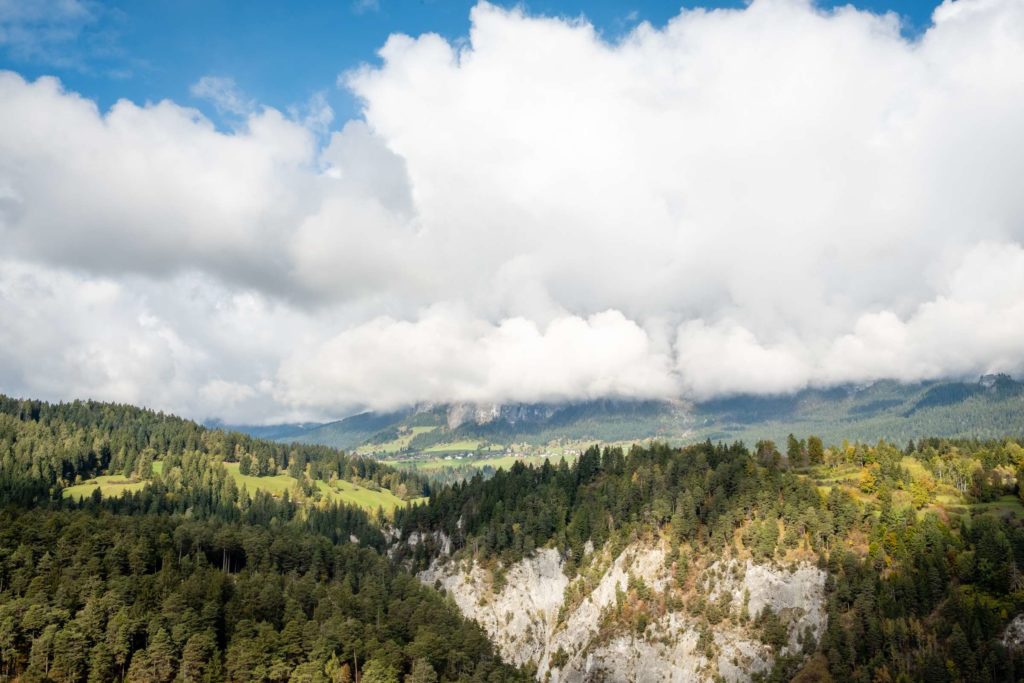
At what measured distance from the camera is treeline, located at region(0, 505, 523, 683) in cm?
10006

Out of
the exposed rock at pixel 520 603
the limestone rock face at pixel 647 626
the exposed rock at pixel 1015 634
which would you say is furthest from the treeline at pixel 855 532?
the exposed rock at pixel 520 603

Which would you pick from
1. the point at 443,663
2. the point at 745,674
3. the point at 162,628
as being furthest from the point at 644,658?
the point at 162,628

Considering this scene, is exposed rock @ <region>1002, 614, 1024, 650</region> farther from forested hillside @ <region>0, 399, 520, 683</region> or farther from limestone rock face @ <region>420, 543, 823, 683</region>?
forested hillside @ <region>0, 399, 520, 683</region>

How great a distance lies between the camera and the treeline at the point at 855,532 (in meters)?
115

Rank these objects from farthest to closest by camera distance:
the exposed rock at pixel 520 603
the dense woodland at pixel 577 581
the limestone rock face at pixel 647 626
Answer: the exposed rock at pixel 520 603, the limestone rock face at pixel 647 626, the dense woodland at pixel 577 581

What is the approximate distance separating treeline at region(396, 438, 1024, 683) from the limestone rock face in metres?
4.25

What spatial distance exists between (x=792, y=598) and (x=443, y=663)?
76.4 meters

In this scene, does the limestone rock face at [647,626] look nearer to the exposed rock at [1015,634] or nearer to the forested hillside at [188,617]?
the exposed rock at [1015,634]

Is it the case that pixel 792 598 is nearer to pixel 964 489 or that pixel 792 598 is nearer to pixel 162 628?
pixel 964 489

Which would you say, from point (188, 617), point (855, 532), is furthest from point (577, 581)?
point (188, 617)

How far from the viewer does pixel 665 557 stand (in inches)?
6112

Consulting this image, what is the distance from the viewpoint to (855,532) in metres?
141

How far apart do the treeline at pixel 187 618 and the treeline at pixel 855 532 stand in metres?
52.1

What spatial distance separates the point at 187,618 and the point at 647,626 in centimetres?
9815
